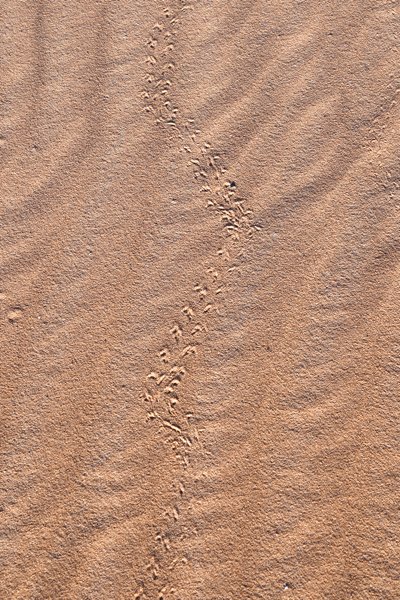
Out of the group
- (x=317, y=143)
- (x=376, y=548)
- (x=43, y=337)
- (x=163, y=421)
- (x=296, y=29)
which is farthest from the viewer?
(x=296, y=29)

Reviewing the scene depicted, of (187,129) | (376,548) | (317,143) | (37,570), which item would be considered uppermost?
(187,129)

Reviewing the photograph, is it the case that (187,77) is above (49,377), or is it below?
above

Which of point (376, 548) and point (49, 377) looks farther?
point (49, 377)

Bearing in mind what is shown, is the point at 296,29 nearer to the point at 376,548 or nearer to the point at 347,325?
the point at 347,325

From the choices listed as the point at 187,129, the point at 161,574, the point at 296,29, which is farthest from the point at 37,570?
the point at 296,29
